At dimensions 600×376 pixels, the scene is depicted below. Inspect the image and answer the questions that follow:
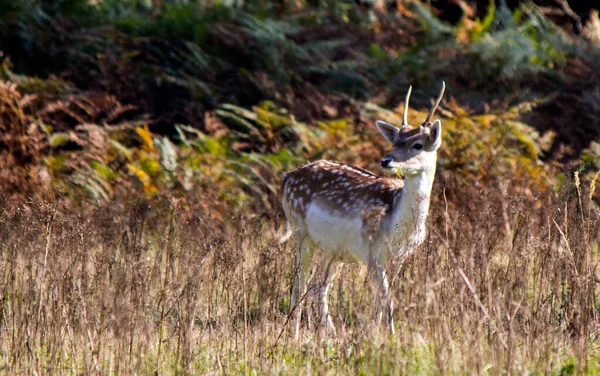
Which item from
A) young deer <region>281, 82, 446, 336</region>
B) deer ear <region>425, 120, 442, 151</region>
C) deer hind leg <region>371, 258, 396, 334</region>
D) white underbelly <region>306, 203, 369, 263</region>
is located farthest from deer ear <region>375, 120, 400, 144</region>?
deer hind leg <region>371, 258, 396, 334</region>

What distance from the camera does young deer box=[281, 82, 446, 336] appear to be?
5.70m

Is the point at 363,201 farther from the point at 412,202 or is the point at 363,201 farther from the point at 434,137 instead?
the point at 434,137

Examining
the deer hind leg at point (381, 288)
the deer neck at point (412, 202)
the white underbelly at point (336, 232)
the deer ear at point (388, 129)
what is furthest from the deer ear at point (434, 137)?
the deer hind leg at point (381, 288)

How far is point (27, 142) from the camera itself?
954 cm

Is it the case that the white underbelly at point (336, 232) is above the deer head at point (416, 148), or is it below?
below

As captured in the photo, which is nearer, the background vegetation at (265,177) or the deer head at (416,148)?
the background vegetation at (265,177)

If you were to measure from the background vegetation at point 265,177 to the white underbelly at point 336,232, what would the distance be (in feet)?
0.67

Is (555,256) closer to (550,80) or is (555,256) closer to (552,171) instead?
(552,171)

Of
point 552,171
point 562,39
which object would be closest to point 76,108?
point 552,171

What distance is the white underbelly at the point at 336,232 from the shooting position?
235 inches

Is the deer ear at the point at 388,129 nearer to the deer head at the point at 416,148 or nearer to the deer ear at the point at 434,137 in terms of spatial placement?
the deer head at the point at 416,148

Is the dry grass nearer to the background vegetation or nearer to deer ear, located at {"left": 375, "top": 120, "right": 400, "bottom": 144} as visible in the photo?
the background vegetation

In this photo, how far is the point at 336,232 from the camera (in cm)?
616

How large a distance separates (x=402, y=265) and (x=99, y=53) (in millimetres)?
8174
